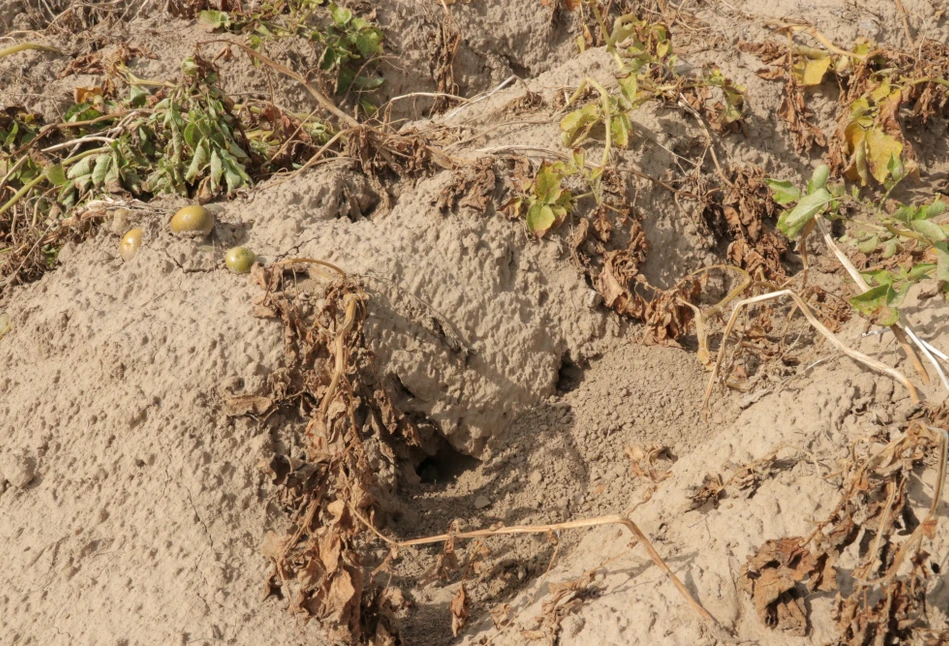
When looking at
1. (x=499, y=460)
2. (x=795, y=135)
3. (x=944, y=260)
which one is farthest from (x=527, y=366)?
(x=795, y=135)

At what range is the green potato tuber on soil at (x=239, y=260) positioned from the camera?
304cm

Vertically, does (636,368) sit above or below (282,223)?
below

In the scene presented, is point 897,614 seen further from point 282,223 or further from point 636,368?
point 282,223

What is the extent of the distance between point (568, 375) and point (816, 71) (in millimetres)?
1776

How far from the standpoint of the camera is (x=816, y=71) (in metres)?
3.82

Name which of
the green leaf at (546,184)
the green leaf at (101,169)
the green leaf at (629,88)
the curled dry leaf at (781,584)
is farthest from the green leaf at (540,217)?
the green leaf at (101,169)

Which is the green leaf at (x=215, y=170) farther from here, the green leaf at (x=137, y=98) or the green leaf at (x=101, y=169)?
the green leaf at (x=137, y=98)

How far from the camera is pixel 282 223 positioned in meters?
3.20

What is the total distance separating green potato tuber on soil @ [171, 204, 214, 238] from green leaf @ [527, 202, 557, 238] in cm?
116

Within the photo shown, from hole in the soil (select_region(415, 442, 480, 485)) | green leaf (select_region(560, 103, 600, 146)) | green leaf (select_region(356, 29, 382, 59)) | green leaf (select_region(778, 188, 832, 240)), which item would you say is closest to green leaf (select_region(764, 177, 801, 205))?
green leaf (select_region(778, 188, 832, 240))

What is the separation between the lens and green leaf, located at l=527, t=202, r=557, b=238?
330 centimetres

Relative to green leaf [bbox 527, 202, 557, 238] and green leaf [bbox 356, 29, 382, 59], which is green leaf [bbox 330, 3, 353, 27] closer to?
green leaf [bbox 356, 29, 382, 59]

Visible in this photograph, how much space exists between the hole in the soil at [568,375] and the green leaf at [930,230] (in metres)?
1.24

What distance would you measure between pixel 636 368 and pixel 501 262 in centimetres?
63
